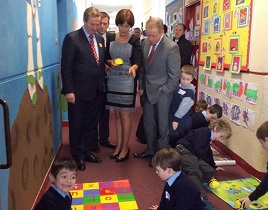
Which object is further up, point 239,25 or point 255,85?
point 239,25

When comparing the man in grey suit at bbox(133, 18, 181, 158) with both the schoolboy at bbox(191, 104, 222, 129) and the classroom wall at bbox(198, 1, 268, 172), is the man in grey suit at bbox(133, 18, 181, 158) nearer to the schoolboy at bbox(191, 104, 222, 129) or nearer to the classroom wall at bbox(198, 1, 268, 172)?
the schoolboy at bbox(191, 104, 222, 129)

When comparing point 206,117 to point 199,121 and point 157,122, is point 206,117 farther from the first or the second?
point 157,122

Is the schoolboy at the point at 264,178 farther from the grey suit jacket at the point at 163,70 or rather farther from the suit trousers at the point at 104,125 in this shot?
the suit trousers at the point at 104,125

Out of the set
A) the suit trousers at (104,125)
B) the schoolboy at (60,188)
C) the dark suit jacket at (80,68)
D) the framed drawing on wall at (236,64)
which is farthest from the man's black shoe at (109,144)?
the schoolboy at (60,188)

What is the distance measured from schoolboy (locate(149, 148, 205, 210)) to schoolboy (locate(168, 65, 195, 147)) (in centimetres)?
109

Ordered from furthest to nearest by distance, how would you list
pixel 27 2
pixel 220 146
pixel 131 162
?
pixel 220 146 → pixel 131 162 → pixel 27 2

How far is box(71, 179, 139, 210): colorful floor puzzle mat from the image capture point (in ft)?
7.59

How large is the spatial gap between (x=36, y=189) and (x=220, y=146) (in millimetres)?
2291

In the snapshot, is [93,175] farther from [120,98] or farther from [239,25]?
[239,25]

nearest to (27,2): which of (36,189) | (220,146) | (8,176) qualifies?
(8,176)

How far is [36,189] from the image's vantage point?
2.25 m

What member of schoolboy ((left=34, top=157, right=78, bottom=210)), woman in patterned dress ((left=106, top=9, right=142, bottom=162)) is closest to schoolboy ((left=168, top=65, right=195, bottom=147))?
woman in patterned dress ((left=106, top=9, right=142, bottom=162))

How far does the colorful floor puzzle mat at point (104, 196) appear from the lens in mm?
2312

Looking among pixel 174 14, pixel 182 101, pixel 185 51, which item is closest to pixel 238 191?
pixel 182 101
